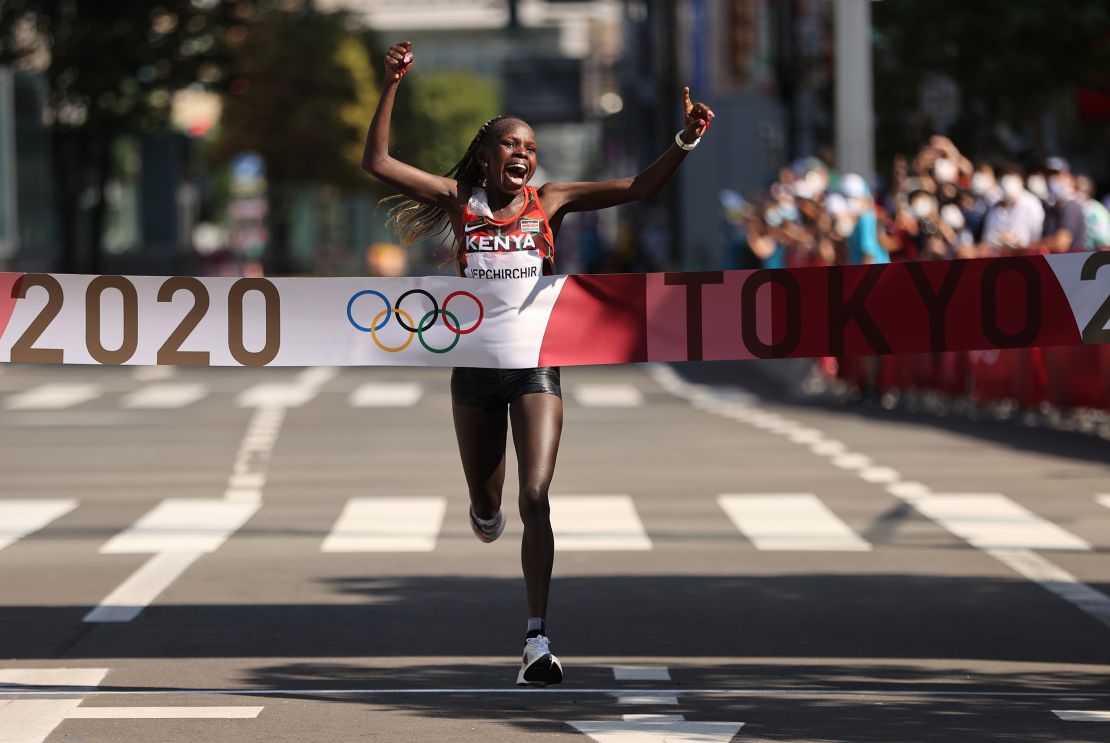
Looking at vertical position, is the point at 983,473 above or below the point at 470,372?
below

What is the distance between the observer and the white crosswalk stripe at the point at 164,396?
25.8 meters

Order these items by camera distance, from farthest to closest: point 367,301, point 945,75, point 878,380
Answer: point 945,75 < point 878,380 < point 367,301

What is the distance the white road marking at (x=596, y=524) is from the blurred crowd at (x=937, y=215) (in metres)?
4.54

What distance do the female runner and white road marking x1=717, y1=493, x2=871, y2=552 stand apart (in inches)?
154

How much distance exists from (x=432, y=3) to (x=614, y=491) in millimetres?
94147

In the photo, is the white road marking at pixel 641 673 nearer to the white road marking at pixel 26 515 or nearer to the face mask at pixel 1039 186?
the white road marking at pixel 26 515

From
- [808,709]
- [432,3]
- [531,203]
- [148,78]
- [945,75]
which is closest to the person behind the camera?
[808,709]

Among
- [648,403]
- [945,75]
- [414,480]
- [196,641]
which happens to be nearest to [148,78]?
[945,75]

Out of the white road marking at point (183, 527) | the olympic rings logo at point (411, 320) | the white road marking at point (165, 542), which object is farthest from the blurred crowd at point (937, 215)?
the olympic rings logo at point (411, 320)

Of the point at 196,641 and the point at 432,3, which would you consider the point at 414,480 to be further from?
the point at 432,3

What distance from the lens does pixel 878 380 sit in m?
24.9

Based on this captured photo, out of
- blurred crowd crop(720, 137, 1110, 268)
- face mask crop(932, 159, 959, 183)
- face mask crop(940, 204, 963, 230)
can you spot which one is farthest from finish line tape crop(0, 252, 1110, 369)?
face mask crop(932, 159, 959, 183)

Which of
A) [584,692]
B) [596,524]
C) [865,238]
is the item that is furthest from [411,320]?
[865,238]

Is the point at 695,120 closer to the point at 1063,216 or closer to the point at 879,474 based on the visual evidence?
the point at 879,474
